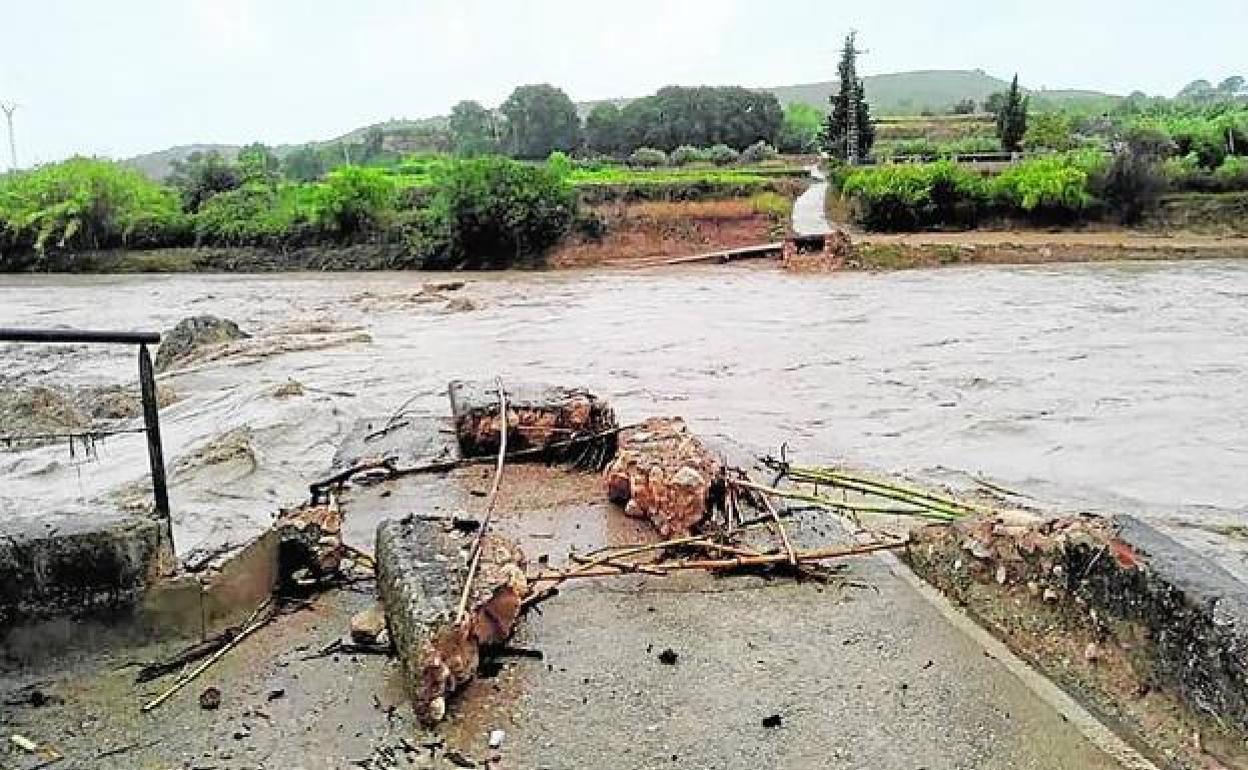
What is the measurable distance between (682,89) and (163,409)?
2983 inches

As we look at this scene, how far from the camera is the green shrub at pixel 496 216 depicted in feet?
111

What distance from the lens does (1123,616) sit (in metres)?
3.96

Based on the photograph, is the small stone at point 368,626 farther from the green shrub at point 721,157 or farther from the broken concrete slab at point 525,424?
the green shrub at point 721,157

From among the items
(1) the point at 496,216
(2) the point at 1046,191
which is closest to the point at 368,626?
(1) the point at 496,216

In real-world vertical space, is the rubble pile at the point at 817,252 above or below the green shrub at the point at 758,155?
below

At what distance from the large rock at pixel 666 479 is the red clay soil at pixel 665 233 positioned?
27.1 meters

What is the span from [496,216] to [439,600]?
30.5 m

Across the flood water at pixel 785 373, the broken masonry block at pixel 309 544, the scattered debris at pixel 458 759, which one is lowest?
the flood water at pixel 785 373

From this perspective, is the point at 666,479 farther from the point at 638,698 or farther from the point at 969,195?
the point at 969,195

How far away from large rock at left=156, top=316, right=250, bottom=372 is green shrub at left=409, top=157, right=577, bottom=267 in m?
16.5

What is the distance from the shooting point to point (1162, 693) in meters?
3.73

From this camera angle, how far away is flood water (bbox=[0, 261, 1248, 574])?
29.7 ft

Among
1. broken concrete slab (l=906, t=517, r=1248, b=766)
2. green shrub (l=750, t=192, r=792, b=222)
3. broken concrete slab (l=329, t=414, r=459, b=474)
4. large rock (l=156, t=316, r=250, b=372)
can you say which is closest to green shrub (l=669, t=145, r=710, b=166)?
green shrub (l=750, t=192, r=792, b=222)

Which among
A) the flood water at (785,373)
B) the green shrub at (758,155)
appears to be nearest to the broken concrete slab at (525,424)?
the flood water at (785,373)
